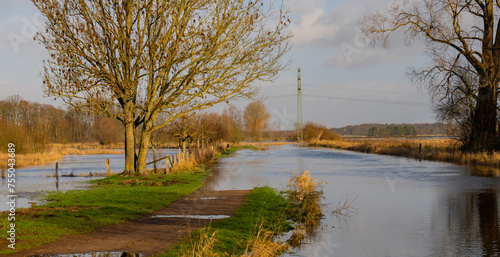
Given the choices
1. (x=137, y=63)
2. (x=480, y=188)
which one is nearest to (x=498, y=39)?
(x=480, y=188)

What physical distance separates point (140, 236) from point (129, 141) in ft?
46.0

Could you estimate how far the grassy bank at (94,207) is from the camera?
36.8 ft

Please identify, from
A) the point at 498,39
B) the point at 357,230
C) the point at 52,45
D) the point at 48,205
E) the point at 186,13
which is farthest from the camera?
the point at 498,39

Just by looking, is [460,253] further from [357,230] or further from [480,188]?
[480,188]

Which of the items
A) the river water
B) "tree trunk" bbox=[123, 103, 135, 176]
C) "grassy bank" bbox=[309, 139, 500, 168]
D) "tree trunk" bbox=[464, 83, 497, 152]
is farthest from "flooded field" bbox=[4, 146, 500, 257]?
"tree trunk" bbox=[464, 83, 497, 152]

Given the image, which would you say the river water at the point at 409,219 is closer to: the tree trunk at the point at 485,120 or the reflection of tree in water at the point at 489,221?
the reflection of tree in water at the point at 489,221

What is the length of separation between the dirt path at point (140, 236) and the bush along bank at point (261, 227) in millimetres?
489

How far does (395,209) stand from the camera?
17.4 meters

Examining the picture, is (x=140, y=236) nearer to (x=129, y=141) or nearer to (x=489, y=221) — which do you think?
(x=489, y=221)

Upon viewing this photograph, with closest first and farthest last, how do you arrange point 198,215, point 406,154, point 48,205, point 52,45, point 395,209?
point 198,215 → point 48,205 → point 395,209 → point 52,45 → point 406,154

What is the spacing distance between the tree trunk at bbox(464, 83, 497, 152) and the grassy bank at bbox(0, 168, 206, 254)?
23832mm

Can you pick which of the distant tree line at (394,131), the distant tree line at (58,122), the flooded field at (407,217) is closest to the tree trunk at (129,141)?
the flooded field at (407,217)

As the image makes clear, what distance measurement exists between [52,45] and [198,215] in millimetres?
12510

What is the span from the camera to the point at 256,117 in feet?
421
